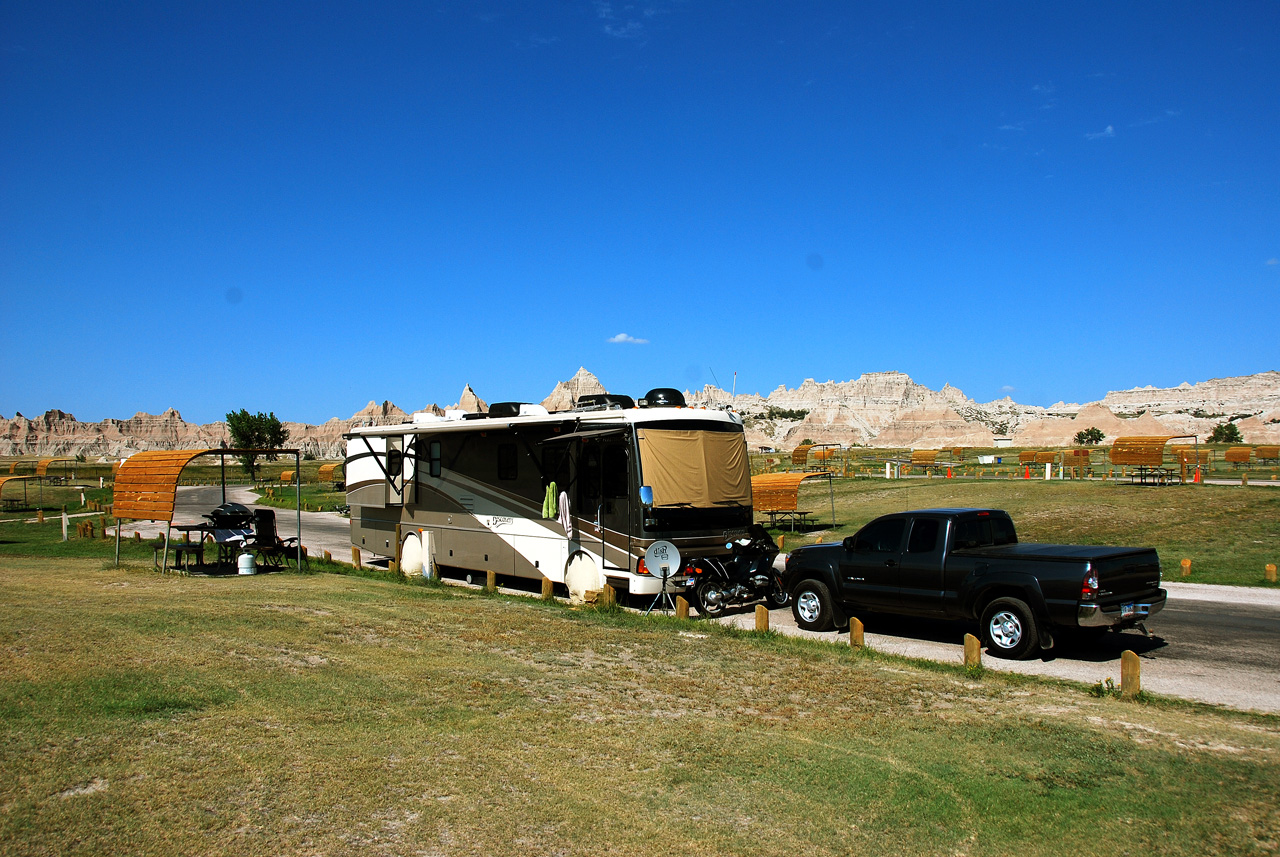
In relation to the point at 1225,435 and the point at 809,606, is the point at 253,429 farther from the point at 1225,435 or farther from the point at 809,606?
the point at 1225,435

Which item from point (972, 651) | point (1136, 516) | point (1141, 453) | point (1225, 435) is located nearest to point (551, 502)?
point (972, 651)

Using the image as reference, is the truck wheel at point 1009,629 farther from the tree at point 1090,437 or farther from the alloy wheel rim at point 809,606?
the tree at point 1090,437

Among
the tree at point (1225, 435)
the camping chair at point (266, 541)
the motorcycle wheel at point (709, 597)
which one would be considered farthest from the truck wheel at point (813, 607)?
the tree at point (1225, 435)

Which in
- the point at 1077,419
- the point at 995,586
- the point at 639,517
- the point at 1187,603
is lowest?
the point at 1187,603

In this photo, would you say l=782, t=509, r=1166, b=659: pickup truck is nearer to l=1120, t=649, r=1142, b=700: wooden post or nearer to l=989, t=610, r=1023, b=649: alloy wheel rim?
l=989, t=610, r=1023, b=649: alloy wheel rim

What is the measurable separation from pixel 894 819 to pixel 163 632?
8290 millimetres

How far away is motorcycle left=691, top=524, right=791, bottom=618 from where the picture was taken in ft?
44.5

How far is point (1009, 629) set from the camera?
10.4m

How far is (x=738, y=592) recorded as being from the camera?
45.7ft

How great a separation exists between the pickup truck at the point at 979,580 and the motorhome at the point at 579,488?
78.7 inches

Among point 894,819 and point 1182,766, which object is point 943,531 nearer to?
point 1182,766

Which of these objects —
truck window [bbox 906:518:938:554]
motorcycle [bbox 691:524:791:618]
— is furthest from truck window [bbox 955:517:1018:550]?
motorcycle [bbox 691:524:791:618]

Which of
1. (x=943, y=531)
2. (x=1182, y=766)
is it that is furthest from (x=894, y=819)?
(x=943, y=531)

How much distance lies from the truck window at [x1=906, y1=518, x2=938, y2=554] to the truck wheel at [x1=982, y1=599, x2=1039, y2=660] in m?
1.11
